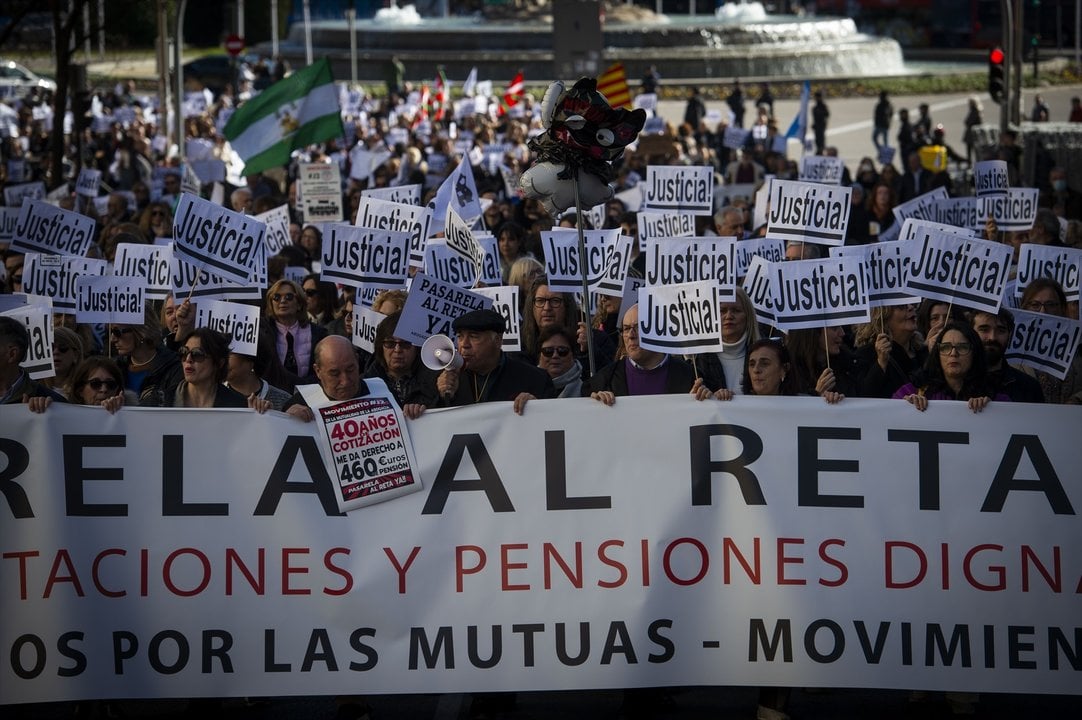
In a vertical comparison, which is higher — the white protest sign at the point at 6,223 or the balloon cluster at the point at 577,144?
the balloon cluster at the point at 577,144

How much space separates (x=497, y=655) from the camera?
6.59m

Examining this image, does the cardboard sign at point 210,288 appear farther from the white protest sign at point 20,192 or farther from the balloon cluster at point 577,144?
the white protest sign at point 20,192

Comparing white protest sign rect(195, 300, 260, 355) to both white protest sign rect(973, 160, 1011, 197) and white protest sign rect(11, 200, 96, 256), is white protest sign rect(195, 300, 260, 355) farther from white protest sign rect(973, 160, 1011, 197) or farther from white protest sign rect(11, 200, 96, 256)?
white protest sign rect(973, 160, 1011, 197)

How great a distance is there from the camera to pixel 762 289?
9961 millimetres

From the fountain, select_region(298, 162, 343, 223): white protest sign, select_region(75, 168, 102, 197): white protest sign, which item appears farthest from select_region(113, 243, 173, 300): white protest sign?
the fountain

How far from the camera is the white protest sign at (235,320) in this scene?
28.3 ft

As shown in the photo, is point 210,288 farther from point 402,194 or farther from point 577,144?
point 402,194

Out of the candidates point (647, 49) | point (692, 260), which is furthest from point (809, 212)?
point (647, 49)

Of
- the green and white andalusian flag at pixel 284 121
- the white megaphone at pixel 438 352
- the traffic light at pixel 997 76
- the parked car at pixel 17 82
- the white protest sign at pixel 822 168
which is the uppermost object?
the parked car at pixel 17 82

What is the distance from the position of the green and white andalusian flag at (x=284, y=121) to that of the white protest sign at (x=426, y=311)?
30.2 ft

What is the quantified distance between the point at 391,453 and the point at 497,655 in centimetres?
87

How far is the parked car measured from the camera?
45.9 meters

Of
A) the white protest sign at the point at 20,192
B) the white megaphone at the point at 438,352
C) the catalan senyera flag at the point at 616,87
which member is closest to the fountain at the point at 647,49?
the catalan senyera flag at the point at 616,87

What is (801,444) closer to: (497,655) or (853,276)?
(497,655)
